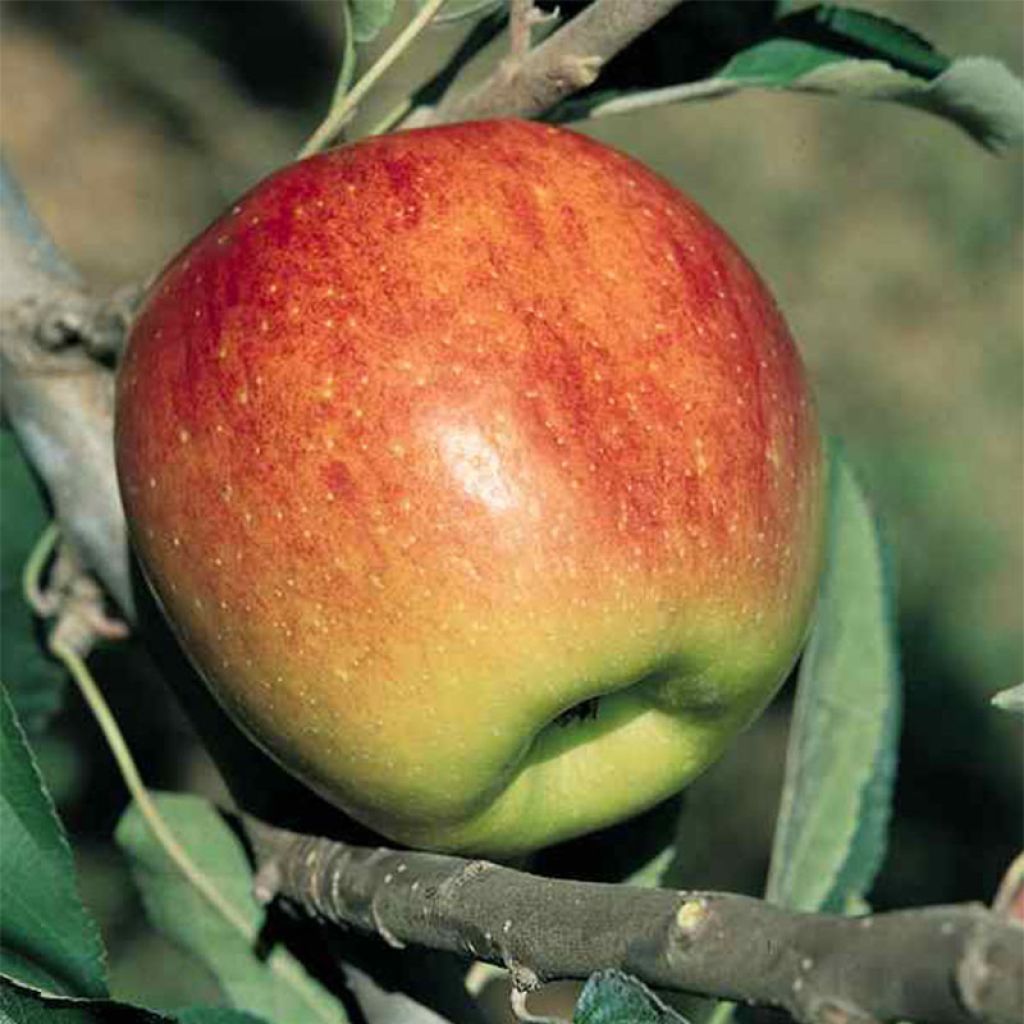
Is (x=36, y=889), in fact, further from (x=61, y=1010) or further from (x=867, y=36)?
(x=867, y=36)

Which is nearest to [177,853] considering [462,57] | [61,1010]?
[61,1010]

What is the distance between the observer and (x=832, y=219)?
3.14 metres

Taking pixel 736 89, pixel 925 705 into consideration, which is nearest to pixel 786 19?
pixel 736 89

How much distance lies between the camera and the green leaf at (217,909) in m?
1.07

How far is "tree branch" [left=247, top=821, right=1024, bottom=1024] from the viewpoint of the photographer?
0.53 m

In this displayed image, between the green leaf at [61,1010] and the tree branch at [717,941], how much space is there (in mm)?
127

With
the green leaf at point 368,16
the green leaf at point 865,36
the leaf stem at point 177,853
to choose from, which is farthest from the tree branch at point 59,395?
the green leaf at point 865,36

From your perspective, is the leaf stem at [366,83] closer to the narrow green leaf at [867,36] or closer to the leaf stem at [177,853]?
the narrow green leaf at [867,36]

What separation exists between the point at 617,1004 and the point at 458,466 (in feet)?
0.89

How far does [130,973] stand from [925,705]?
107cm

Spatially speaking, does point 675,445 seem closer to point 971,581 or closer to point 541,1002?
point 541,1002

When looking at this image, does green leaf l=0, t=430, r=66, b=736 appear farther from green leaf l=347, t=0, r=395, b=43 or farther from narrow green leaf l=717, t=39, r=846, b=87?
narrow green leaf l=717, t=39, r=846, b=87

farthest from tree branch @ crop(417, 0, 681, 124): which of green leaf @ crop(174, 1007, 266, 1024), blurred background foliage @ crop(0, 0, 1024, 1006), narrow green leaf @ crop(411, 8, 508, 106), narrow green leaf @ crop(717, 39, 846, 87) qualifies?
blurred background foliage @ crop(0, 0, 1024, 1006)

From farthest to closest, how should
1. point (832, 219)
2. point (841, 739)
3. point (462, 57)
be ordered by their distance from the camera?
point (832, 219), point (841, 739), point (462, 57)
